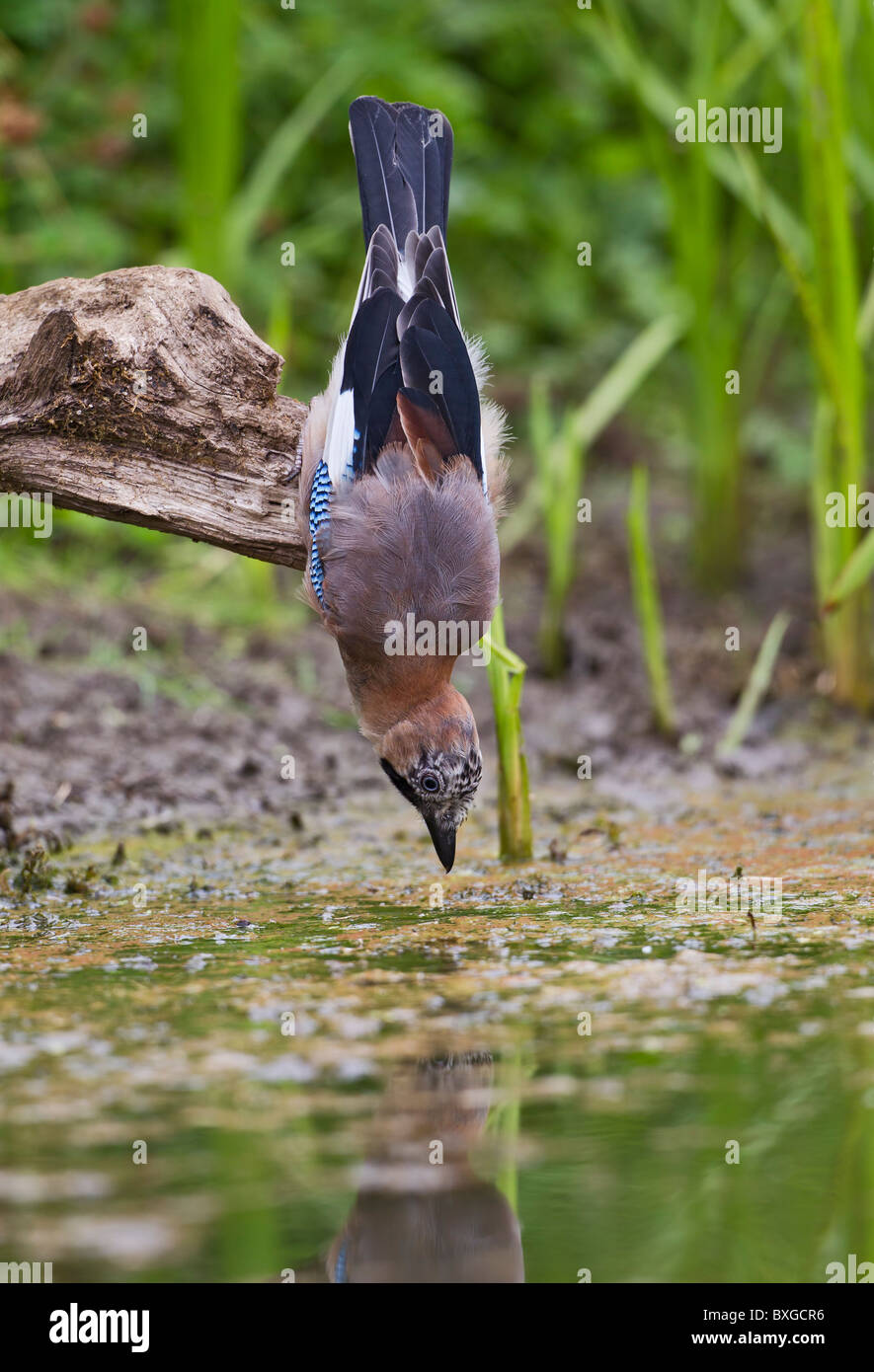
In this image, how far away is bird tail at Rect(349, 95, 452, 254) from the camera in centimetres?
452

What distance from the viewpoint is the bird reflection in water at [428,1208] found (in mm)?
2203

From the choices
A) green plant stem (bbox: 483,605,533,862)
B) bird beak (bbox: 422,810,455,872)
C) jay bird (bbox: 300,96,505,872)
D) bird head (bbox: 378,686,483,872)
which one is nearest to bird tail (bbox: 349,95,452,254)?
jay bird (bbox: 300,96,505,872)

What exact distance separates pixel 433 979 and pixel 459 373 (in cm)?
174

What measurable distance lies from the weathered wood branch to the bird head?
68cm

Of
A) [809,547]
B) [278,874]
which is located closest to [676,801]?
[278,874]

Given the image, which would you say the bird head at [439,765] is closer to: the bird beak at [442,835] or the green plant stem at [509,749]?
the bird beak at [442,835]

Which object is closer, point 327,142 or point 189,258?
point 189,258

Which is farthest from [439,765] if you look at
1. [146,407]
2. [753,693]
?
[753,693]

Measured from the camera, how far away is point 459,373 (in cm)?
421

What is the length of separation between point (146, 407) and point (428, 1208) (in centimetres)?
220

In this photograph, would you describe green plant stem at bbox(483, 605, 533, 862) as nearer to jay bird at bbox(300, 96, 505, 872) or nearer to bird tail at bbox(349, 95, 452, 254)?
jay bird at bbox(300, 96, 505, 872)

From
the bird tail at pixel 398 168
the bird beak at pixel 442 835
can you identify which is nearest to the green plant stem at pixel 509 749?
the bird beak at pixel 442 835

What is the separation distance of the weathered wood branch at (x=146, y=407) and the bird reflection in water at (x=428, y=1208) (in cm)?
178
